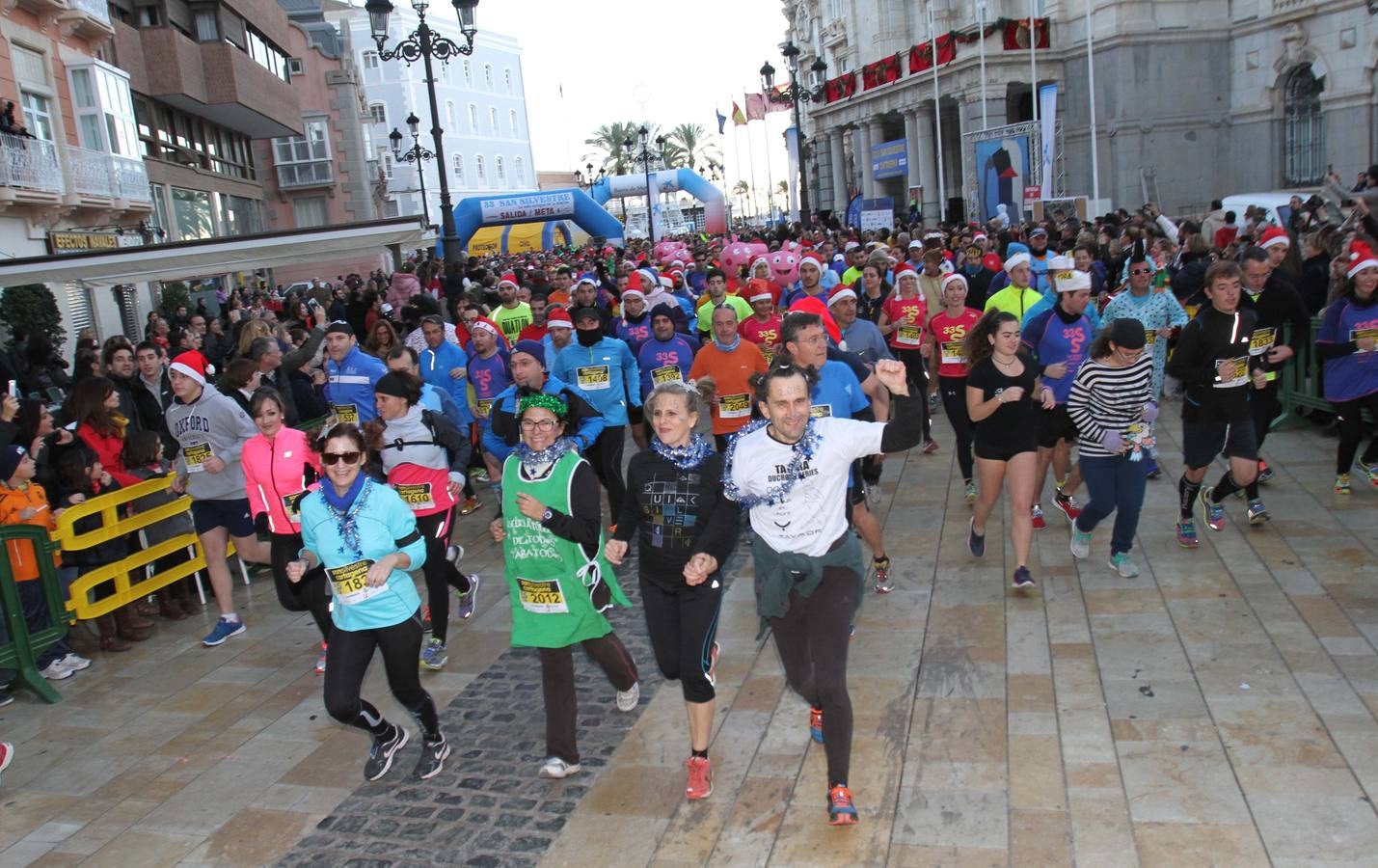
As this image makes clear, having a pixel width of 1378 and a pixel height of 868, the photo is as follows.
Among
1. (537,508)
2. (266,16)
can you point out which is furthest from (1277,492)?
(266,16)

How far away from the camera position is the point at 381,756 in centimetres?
517

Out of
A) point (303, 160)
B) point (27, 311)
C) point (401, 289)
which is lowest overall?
point (401, 289)

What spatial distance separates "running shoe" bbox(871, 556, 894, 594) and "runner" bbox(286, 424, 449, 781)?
330 cm

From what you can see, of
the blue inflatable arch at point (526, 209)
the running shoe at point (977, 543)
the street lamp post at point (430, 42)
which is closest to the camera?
the running shoe at point (977, 543)

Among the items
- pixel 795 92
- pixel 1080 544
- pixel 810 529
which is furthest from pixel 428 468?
pixel 795 92

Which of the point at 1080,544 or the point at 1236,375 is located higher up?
the point at 1236,375

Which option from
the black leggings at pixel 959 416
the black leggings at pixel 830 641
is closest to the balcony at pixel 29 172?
the black leggings at pixel 959 416

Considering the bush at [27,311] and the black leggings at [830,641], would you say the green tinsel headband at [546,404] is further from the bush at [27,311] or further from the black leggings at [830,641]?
the bush at [27,311]

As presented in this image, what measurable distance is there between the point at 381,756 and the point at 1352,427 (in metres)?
7.35

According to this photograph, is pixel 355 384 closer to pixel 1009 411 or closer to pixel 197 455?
pixel 197 455

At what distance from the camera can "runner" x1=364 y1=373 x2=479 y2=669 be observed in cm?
636

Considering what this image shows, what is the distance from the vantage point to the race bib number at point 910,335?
10.5m

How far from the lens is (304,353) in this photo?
1090 centimetres

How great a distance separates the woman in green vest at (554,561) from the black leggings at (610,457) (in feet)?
10.9
